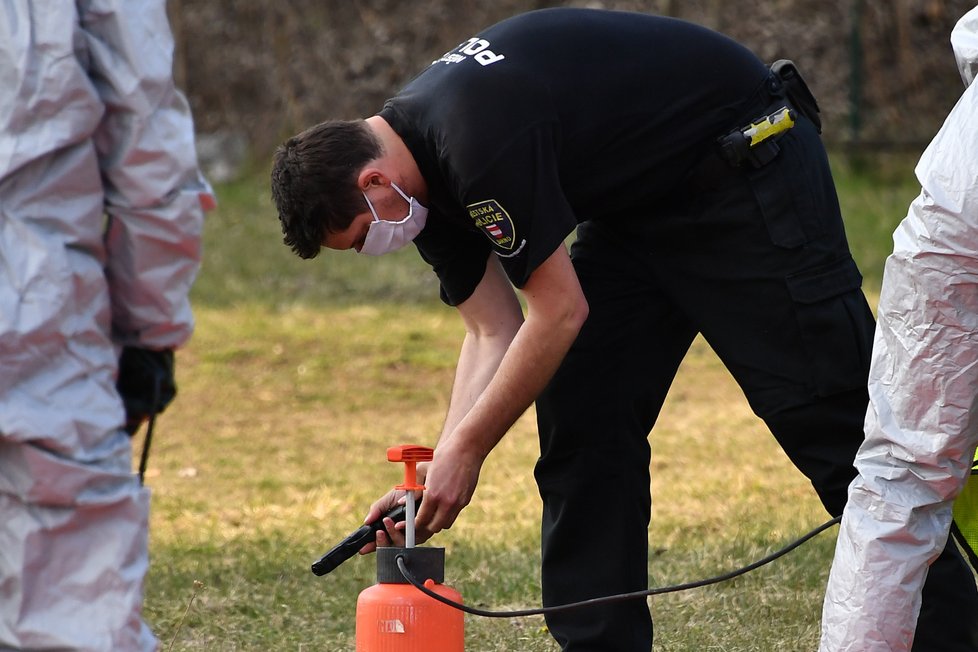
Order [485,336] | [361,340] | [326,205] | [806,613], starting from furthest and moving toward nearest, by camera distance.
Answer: [361,340]
[806,613]
[485,336]
[326,205]

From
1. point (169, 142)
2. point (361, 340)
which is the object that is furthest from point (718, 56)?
point (361, 340)

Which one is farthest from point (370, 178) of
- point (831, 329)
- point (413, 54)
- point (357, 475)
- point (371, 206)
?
point (413, 54)

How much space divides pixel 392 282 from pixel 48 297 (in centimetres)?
774

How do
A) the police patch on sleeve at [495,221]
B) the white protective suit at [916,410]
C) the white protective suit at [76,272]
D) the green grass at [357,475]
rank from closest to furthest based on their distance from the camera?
the white protective suit at [76,272] → the white protective suit at [916,410] → the police patch on sleeve at [495,221] → the green grass at [357,475]

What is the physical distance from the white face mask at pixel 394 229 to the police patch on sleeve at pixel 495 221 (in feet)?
0.74

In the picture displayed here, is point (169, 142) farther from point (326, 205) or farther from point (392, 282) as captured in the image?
point (392, 282)

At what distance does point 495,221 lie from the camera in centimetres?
290

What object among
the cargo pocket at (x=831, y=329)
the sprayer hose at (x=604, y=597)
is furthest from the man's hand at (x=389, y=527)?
the cargo pocket at (x=831, y=329)

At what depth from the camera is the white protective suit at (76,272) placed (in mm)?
2281

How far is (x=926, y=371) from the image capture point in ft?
8.08

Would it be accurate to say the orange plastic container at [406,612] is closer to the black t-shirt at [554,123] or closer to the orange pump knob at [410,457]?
the orange pump knob at [410,457]

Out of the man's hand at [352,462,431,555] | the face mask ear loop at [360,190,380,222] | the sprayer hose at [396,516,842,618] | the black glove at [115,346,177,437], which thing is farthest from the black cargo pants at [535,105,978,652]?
the black glove at [115,346,177,437]

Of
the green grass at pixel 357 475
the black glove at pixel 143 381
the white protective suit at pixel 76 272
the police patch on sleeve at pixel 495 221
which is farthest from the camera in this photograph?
the green grass at pixel 357 475

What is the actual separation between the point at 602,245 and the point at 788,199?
1.76 feet
